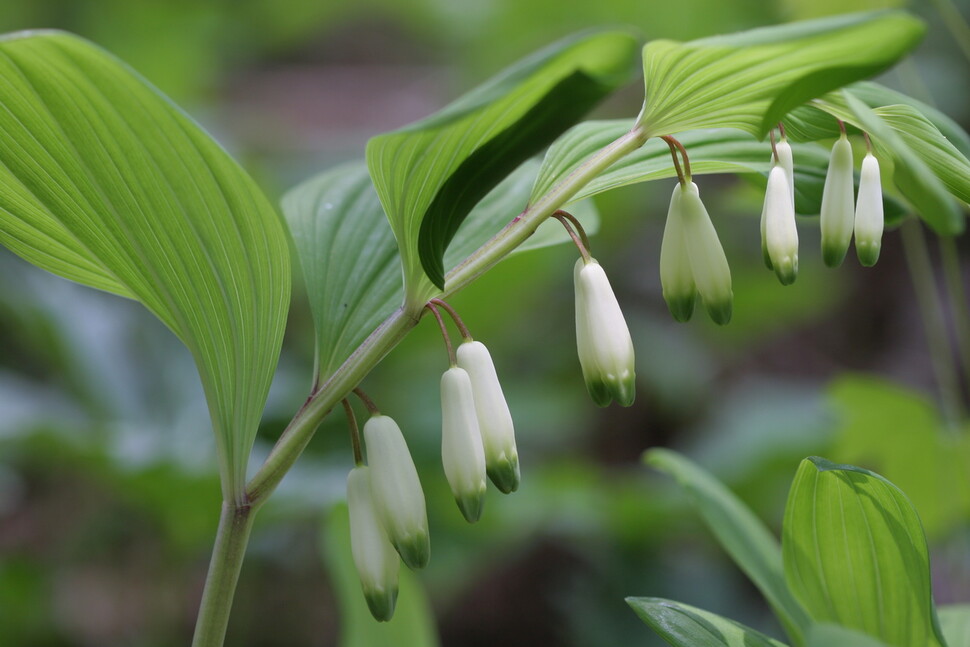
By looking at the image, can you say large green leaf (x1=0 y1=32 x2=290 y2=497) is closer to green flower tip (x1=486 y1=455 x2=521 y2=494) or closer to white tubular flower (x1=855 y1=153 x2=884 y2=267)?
green flower tip (x1=486 y1=455 x2=521 y2=494)

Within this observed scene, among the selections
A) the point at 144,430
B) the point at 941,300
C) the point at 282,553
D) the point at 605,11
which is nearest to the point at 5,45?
Result: the point at 144,430

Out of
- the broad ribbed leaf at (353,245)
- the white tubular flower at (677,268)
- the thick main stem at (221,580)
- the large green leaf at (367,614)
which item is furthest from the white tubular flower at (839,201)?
the large green leaf at (367,614)

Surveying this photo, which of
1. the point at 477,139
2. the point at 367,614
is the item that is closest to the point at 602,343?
the point at 477,139

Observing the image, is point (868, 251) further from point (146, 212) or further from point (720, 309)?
point (146, 212)

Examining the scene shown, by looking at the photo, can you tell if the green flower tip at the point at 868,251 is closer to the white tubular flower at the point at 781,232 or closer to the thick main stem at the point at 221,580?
the white tubular flower at the point at 781,232

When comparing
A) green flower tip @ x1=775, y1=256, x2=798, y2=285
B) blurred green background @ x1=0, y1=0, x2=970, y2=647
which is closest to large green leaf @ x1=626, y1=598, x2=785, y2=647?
green flower tip @ x1=775, y1=256, x2=798, y2=285
